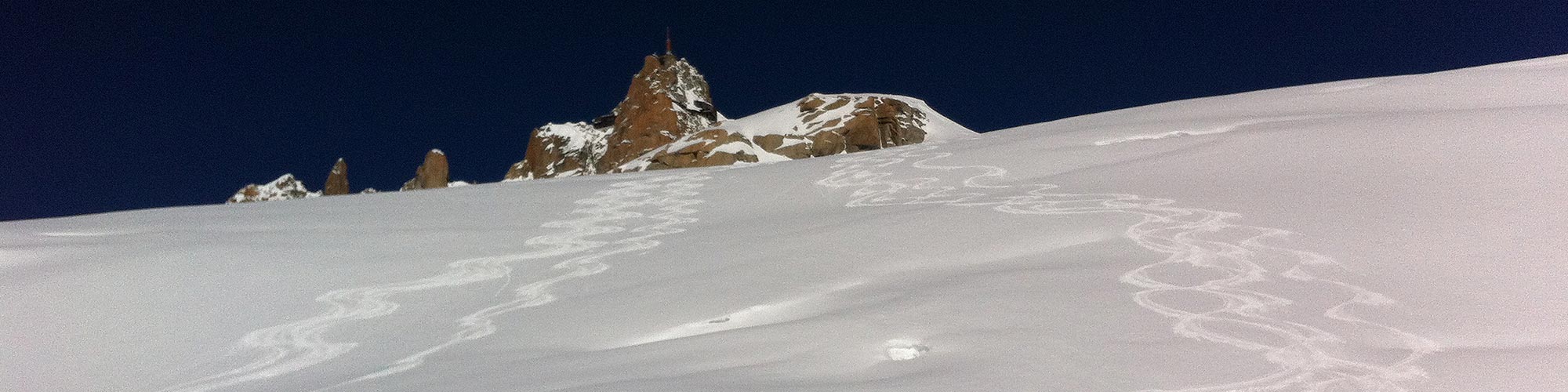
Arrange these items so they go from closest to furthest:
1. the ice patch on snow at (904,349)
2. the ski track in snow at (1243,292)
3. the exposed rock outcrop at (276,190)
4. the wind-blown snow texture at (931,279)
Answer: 1. the ski track in snow at (1243,292)
2. the wind-blown snow texture at (931,279)
3. the ice patch on snow at (904,349)
4. the exposed rock outcrop at (276,190)

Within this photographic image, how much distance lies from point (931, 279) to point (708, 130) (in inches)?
2904

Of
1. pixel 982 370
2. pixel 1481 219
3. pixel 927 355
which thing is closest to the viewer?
pixel 982 370

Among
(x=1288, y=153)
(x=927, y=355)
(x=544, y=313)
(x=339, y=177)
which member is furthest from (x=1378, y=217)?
(x=339, y=177)

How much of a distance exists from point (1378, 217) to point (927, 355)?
2.61 metres

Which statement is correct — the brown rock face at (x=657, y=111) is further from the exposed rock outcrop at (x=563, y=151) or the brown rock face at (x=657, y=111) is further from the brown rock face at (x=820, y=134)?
the brown rock face at (x=820, y=134)

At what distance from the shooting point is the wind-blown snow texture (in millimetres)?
2980

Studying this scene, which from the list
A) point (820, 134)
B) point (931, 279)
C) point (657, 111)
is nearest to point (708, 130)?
point (820, 134)

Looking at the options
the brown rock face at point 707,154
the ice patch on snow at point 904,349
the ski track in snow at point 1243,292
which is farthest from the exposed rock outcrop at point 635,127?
the ice patch on snow at point 904,349

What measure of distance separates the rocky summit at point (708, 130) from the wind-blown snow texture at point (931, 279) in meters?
55.2

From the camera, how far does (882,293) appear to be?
4.20 m

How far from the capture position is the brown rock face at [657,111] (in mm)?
97875

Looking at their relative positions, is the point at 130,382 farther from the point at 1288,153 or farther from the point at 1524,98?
the point at 1524,98

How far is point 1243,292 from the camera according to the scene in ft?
11.6

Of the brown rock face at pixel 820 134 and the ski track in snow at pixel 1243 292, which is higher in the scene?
the ski track in snow at pixel 1243 292
